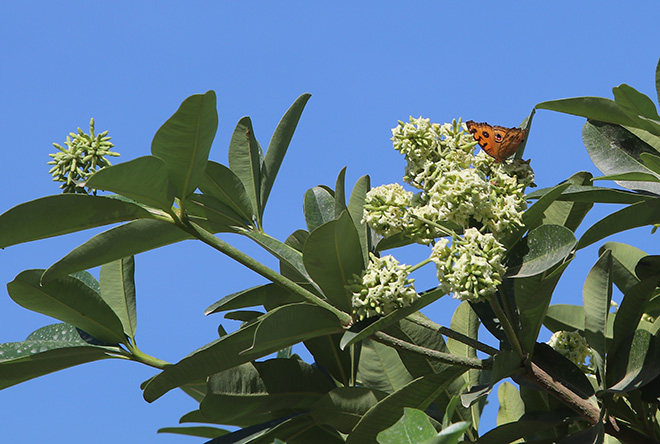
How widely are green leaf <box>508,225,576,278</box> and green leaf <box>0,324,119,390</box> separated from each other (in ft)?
4.18

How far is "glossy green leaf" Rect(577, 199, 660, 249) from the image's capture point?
2.30m

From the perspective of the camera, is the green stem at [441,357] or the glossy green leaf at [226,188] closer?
the green stem at [441,357]

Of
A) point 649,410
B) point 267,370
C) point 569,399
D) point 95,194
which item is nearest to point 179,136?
point 95,194

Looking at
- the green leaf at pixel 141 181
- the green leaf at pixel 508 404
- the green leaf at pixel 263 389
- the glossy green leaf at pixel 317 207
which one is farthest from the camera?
the green leaf at pixel 508 404

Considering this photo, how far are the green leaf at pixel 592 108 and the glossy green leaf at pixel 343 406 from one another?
1.01 metres

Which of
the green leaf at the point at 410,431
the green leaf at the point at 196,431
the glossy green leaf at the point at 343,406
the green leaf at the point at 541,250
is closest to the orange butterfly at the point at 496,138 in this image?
the green leaf at the point at 541,250

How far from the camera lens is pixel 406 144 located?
207 centimetres

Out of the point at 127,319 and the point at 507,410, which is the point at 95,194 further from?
the point at 507,410

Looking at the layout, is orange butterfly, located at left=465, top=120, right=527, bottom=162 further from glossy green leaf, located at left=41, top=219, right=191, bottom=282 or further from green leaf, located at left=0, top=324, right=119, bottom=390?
green leaf, located at left=0, top=324, right=119, bottom=390

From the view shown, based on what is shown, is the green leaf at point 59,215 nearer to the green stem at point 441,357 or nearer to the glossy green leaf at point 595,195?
the green stem at point 441,357

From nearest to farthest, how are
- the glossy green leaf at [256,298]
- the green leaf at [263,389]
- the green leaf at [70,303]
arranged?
the green leaf at [70,303]
the green leaf at [263,389]
the glossy green leaf at [256,298]

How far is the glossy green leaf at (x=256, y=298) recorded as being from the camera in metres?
2.53

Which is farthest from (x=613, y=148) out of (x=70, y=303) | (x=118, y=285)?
(x=70, y=303)

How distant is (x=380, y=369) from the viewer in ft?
8.40
